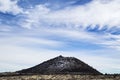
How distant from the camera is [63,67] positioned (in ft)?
262

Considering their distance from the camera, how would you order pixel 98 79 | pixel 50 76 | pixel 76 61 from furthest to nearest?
pixel 76 61 → pixel 50 76 → pixel 98 79

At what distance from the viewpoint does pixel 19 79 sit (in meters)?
53.3

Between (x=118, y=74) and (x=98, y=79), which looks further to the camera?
(x=118, y=74)

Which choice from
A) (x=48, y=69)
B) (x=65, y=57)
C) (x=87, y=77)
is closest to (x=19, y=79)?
(x=87, y=77)

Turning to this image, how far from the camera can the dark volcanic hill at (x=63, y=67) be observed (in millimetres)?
78875

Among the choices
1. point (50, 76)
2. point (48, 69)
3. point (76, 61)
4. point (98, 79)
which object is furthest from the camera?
point (76, 61)

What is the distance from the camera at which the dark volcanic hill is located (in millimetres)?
78875

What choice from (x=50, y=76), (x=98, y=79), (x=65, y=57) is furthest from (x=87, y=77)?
(x=65, y=57)

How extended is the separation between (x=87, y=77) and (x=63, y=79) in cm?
452

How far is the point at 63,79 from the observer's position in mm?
51969

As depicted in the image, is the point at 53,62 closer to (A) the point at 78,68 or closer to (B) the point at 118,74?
Answer: (A) the point at 78,68

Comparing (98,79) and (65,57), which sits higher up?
(65,57)

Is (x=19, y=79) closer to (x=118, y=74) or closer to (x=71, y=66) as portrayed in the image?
(x=118, y=74)

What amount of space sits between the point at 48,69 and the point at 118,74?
25356 millimetres
